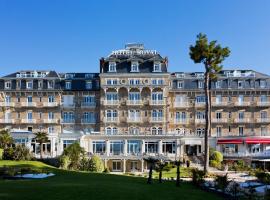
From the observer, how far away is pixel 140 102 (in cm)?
6825

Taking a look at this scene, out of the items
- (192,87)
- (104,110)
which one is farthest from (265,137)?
(104,110)

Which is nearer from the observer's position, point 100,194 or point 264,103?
point 100,194

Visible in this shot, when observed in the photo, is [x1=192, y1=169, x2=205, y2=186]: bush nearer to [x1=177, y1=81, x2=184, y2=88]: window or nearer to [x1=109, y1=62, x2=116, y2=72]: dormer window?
[x1=109, y1=62, x2=116, y2=72]: dormer window

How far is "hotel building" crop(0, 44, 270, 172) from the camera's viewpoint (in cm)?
6781

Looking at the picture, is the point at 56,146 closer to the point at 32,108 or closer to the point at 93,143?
the point at 93,143

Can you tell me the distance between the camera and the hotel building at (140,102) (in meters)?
67.8

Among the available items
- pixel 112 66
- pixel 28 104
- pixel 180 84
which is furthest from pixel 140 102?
pixel 28 104

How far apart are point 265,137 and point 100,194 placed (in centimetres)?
4625

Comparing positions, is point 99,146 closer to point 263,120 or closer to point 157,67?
point 157,67

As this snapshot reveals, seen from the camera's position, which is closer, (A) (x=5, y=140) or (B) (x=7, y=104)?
(A) (x=5, y=140)

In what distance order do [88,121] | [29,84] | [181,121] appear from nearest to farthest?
[181,121]
[88,121]
[29,84]

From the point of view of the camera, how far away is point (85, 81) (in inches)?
2842

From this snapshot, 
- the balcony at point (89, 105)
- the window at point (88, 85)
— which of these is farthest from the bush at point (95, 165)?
the window at point (88, 85)

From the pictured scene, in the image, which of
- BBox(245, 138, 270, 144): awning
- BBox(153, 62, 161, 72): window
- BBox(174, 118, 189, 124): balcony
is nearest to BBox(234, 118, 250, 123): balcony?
BBox(245, 138, 270, 144): awning
